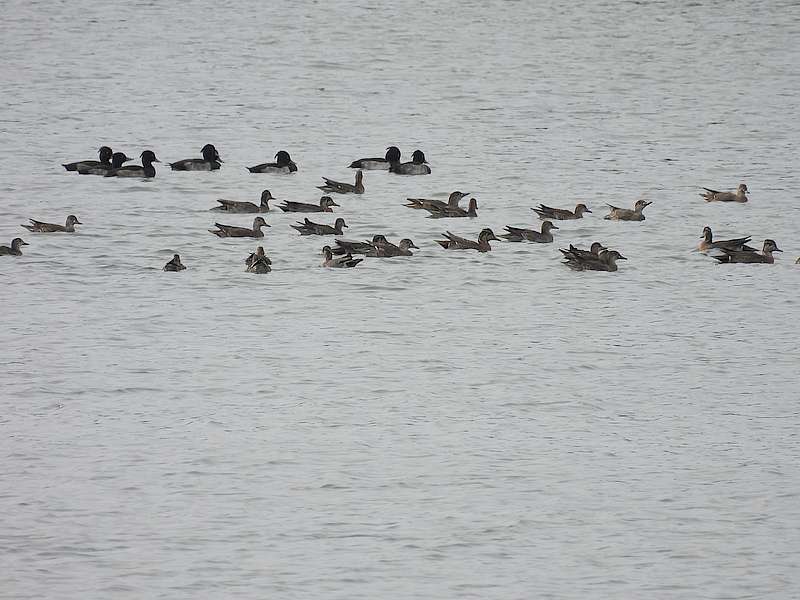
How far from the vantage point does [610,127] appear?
123ft

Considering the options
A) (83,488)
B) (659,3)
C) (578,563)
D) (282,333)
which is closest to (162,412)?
(83,488)

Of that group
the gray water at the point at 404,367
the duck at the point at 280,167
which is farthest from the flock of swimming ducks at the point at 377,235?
the gray water at the point at 404,367

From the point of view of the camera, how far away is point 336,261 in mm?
24016

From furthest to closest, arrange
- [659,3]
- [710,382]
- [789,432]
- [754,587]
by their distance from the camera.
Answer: [659,3]
[710,382]
[789,432]
[754,587]

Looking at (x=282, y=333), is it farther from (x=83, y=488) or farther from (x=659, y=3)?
(x=659, y=3)

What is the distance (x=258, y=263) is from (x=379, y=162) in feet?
29.0

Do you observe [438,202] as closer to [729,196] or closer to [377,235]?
[377,235]

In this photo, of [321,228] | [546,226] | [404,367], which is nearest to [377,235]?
[321,228]

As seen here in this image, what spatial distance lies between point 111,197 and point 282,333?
33.5ft

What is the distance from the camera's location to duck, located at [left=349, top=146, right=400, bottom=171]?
31.6m

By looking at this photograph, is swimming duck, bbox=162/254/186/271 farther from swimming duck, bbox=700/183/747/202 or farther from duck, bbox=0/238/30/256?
swimming duck, bbox=700/183/747/202

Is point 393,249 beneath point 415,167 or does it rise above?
beneath

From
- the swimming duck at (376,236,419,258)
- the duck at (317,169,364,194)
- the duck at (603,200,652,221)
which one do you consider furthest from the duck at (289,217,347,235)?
the duck at (603,200,652,221)

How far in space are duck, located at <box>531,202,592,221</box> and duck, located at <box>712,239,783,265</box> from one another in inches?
139
